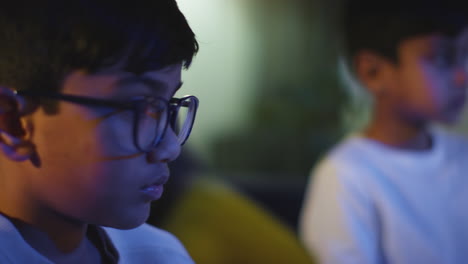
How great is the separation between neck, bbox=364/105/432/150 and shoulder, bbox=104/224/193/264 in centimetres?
68

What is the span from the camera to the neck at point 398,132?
3.60 feet

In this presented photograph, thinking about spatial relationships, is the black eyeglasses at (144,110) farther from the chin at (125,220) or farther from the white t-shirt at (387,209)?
the white t-shirt at (387,209)

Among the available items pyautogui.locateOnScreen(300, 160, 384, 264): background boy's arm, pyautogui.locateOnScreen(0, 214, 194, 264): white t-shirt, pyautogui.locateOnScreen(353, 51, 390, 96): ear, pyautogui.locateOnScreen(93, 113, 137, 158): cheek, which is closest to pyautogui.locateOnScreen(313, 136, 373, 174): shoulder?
pyautogui.locateOnScreen(300, 160, 384, 264): background boy's arm

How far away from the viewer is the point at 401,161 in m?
1.08

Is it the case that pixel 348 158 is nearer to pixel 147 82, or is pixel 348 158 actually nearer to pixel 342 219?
pixel 342 219

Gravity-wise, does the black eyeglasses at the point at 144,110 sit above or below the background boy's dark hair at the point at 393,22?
above

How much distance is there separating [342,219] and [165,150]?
60 centimetres

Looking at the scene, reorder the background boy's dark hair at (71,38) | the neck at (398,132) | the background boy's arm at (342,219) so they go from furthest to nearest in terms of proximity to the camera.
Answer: the neck at (398,132) → the background boy's arm at (342,219) → the background boy's dark hair at (71,38)

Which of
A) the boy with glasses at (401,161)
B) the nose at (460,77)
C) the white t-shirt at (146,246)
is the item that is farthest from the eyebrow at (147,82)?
the nose at (460,77)

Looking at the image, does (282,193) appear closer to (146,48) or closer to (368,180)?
(368,180)

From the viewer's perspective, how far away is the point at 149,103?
433mm

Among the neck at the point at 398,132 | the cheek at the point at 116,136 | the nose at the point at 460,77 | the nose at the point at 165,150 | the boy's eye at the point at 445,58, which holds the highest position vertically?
the cheek at the point at 116,136

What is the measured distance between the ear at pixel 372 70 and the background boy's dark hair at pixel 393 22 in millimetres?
12

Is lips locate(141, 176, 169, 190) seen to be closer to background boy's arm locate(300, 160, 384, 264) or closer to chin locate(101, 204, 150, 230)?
chin locate(101, 204, 150, 230)
